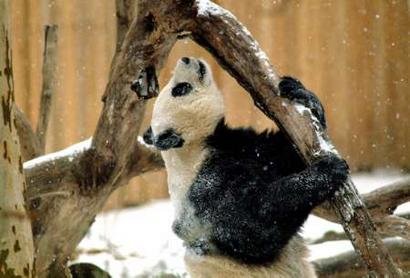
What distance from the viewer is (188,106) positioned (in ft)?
11.3

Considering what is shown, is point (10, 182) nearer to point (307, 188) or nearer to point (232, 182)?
point (232, 182)

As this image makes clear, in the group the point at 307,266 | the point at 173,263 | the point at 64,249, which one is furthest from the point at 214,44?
the point at 173,263

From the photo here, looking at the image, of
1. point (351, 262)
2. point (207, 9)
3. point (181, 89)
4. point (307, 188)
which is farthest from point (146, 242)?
point (307, 188)

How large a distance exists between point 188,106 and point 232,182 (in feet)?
1.36

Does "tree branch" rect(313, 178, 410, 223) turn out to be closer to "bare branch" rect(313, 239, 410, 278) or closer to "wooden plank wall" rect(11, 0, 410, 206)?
"bare branch" rect(313, 239, 410, 278)

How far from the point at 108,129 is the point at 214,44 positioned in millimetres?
950

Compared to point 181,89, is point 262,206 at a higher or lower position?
lower

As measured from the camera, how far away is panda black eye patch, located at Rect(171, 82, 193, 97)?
11.3ft

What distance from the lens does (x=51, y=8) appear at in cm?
777

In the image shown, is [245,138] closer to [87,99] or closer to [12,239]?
[12,239]

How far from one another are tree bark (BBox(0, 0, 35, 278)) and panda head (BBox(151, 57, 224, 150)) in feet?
3.16

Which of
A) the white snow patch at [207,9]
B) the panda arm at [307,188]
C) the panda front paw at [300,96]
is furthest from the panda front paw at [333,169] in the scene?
the white snow patch at [207,9]

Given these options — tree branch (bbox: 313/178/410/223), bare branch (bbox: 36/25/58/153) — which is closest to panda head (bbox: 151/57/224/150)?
tree branch (bbox: 313/178/410/223)

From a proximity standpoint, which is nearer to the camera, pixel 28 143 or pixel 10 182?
pixel 10 182
